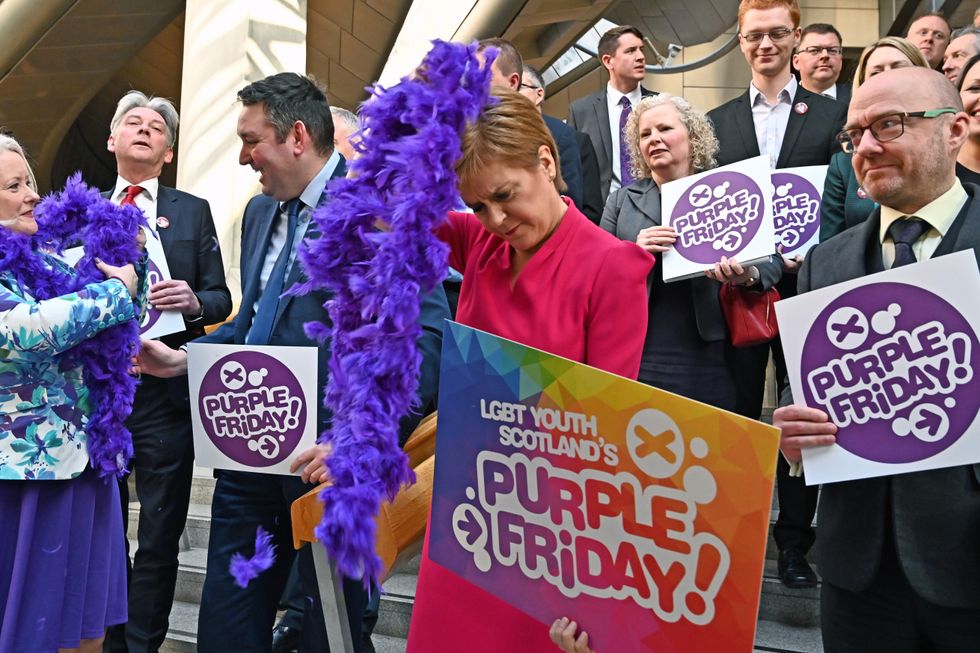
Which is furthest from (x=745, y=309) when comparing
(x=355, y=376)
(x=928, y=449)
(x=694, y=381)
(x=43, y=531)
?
(x=43, y=531)

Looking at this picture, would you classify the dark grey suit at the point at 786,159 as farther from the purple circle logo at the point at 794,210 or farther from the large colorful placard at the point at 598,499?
the large colorful placard at the point at 598,499

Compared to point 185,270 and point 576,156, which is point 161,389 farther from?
point 576,156

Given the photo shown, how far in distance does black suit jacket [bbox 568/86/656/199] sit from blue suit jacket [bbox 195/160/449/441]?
2.11m

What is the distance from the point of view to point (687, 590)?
160 centimetres

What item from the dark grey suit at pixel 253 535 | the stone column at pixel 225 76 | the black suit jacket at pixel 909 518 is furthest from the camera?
the stone column at pixel 225 76

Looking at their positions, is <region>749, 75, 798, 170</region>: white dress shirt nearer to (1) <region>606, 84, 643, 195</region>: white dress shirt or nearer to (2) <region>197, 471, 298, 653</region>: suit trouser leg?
(1) <region>606, 84, 643, 195</region>: white dress shirt

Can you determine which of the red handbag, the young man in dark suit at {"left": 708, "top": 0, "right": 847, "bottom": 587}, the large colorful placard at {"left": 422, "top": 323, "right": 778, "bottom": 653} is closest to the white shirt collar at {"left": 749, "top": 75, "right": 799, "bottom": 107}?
the young man in dark suit at {"left": 708, "top": 0, "right": 847, "bottom": 587}

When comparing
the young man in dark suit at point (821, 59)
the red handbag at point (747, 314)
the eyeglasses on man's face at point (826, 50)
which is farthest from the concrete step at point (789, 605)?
the eyeglasses on man's face at point (826, 50)

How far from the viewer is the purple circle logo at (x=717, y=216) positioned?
3.37m

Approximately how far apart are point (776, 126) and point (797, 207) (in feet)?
2.25

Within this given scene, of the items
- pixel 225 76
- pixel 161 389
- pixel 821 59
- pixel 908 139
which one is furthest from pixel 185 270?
pixel 225 76

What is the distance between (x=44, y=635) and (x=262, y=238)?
1349 mm

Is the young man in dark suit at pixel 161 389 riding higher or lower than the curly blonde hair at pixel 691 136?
lower

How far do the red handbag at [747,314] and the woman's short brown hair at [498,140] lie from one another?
1.84m
